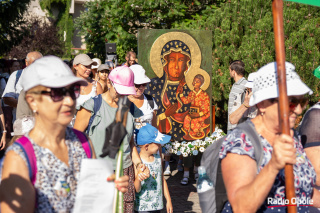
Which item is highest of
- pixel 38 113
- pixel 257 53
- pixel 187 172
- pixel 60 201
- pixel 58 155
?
pixel 257 53

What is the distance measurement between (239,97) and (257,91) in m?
4.09

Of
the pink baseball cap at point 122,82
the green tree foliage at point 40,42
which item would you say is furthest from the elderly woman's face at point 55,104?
the green tree foliage at point 40,42

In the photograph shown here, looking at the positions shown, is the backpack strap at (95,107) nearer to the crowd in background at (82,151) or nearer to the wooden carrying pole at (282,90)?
the crowd in background at (82,151)

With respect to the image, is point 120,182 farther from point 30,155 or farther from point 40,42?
point 40,42

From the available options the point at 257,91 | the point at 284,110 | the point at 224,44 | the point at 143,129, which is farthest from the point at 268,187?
the point at 224,44

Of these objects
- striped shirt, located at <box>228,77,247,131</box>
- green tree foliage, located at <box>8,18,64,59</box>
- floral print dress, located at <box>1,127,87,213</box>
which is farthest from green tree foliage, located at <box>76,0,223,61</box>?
green tree foliage, located at <box>8,18,64,59</box>

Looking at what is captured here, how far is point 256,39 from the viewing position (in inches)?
340

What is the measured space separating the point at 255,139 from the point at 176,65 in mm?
5926

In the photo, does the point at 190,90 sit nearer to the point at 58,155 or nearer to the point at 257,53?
the point at 257,53

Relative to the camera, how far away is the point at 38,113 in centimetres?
240

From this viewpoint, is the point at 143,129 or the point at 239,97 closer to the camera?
the point at 143,129

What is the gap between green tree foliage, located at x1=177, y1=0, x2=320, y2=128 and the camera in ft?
26.2

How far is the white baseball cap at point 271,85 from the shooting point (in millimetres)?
2395

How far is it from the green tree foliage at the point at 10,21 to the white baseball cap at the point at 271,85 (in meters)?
29.1
